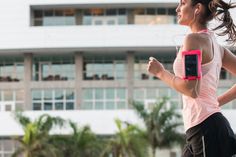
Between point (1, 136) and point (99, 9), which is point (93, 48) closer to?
point (99, 9)

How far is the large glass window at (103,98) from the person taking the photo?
1898 inches

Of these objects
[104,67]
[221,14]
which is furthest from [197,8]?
[104,67]

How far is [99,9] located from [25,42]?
584 cm

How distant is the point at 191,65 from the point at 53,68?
46848mm

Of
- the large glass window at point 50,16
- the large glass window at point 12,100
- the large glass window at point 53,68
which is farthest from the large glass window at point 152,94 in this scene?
the large glass window at point 12,100

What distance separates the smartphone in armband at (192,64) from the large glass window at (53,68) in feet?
151

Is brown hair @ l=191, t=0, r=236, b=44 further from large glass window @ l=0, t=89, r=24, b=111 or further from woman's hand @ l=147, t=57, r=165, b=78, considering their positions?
large glass window @ l=0, t=89, r=24, b=111

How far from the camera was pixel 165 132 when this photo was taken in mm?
38469

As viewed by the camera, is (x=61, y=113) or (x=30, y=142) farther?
(x=61, y=113)

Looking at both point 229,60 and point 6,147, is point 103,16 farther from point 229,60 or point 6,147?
point 229,60

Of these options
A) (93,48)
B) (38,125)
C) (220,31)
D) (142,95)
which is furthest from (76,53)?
(220,31)

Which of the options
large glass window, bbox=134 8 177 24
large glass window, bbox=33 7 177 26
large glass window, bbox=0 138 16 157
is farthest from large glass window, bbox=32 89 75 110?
large glass window, bbox=134 8 177 24

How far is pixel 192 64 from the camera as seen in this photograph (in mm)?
2943

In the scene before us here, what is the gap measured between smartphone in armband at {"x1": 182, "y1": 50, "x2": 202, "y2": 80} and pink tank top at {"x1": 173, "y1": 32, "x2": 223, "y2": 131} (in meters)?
0.08
